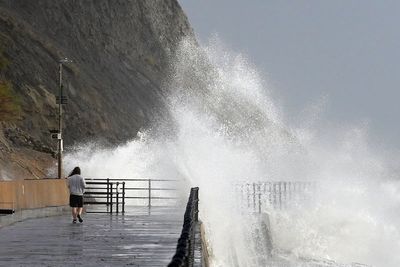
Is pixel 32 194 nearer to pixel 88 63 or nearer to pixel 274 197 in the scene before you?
pixel 274 197

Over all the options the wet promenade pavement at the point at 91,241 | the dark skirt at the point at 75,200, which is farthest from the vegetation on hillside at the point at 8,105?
the dark skirt at the point at 75,200

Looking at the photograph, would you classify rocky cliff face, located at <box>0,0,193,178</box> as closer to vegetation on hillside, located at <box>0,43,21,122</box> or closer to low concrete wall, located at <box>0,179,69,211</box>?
vegetation on hillside, located at <box>0,43,21,122</box>

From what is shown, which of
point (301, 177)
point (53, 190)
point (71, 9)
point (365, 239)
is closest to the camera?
point (53, 190)

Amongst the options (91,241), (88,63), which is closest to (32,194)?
(91,241)

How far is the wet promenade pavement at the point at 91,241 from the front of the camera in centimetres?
1499

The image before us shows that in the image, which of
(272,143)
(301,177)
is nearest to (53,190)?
(301,177)

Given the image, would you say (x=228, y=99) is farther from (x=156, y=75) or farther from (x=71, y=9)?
(x=71, y=9)

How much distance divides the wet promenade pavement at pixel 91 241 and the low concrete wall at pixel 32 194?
758 mm

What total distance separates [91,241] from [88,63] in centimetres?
6816

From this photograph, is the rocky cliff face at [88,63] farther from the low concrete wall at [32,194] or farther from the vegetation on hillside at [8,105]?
the low concrete wall at [32,194]

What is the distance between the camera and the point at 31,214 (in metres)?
28.6

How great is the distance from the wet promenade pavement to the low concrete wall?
76 cm

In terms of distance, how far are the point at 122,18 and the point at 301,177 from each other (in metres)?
28.8

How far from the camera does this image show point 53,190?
103 ft
